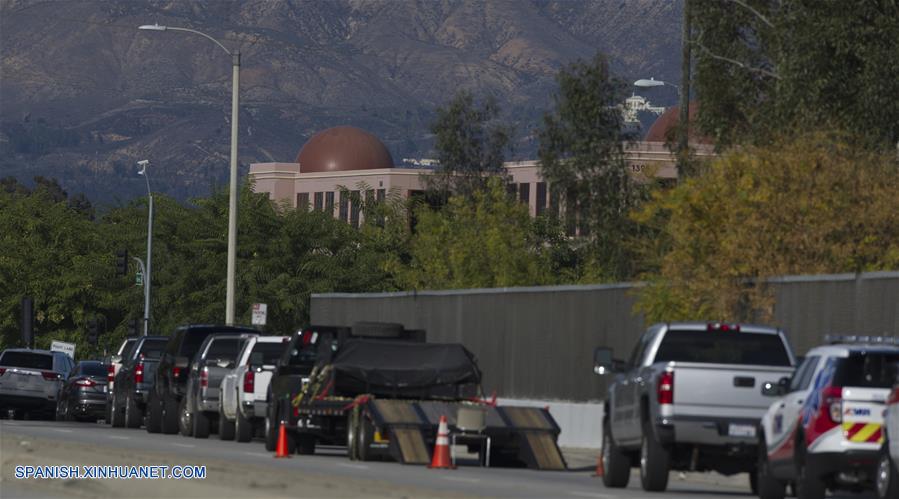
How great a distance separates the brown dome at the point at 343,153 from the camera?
143250 millimetres

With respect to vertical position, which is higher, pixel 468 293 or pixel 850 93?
pixel 850 93

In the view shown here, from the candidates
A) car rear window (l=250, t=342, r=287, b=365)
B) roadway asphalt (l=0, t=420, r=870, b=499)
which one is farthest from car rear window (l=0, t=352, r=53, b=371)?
roadway asphalt (l=0, t=420, r=870, b=499)

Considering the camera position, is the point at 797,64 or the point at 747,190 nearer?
the point at 747,190

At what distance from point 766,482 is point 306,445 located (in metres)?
10.9

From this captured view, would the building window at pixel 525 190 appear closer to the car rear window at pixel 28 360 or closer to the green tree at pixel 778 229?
the car rear window at pixel 28 360

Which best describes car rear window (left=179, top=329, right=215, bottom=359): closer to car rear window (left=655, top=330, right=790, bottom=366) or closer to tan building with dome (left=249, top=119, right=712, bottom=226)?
car rear window (left=655, top=330, right=790, bottom=366)

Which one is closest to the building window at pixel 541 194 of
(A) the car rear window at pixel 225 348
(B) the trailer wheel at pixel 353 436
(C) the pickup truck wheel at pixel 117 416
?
(C) the pickup truck wheel at pixel 117 416

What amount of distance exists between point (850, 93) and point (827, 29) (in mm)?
1479

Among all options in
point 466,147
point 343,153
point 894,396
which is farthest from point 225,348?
point 343,153

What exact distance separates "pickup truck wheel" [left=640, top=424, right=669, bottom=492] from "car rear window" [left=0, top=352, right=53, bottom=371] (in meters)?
29.1

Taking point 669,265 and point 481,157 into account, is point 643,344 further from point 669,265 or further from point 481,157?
point 481,157

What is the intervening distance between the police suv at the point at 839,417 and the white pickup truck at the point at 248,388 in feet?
47.6

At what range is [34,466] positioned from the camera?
2286 cm

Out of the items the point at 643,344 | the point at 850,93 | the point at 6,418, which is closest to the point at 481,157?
the point at 6,418
